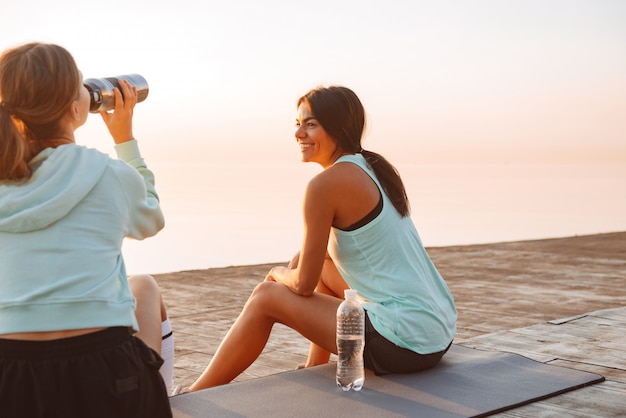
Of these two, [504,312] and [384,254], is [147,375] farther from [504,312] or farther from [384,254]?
[504,312]

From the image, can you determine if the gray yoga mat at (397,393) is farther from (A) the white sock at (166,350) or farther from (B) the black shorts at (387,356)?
(A) the white sock at (166,350)

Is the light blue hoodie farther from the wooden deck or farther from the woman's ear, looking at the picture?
the wooden deck

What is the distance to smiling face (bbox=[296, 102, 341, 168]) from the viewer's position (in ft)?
8.88

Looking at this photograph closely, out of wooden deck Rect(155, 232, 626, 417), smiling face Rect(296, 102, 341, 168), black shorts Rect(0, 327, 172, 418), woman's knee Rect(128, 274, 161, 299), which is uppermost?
smiling face Rect(296, 102, 341, 168)

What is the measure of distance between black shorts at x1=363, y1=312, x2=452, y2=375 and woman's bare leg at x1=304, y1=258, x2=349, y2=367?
0.78 ft

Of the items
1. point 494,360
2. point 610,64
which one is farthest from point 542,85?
point 494,360

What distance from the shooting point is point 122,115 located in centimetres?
205

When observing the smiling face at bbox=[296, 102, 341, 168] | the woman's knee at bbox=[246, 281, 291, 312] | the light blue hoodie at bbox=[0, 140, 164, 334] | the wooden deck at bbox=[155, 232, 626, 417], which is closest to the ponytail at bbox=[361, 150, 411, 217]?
the smiling face at bbox=[296, 102, 341, 168]

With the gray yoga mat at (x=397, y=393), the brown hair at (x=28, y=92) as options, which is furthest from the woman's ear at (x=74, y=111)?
the gray yoga mat at (x=397, y=393)

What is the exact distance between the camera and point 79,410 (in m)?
1.69

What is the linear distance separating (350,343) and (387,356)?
16 centimetres

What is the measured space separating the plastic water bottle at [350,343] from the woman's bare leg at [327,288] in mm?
302

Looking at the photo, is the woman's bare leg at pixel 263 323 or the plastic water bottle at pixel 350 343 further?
the woman's bare leg at pixel 263 323

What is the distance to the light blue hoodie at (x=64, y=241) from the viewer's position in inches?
65.7
